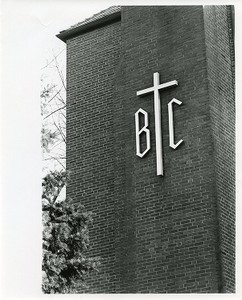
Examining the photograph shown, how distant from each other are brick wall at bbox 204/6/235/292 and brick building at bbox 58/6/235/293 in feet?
0.06

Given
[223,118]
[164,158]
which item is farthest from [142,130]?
[223,118]

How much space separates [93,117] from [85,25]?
1.90m

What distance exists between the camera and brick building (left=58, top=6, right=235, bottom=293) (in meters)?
11.7

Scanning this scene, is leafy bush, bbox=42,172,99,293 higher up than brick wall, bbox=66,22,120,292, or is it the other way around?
brick wall, bbox=66,22,120,292

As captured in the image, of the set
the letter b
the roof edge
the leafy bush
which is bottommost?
the leafy bush

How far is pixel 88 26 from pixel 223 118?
12.7 ft

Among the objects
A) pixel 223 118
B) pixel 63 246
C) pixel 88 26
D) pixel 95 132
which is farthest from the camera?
pixel 88 26

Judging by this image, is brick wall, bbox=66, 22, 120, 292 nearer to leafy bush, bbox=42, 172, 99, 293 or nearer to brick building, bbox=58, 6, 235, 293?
brick building, bbox=58, 6, 235, 293

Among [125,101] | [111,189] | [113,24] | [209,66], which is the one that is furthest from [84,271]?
[113,24]

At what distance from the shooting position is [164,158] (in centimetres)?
1231

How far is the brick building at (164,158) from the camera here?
38.4 ft

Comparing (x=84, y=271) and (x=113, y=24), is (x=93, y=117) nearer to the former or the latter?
(x=113, y=24)

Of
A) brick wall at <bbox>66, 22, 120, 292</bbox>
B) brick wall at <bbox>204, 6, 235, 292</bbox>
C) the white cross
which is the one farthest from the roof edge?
the white cross

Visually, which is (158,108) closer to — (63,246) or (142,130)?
(142,130)
